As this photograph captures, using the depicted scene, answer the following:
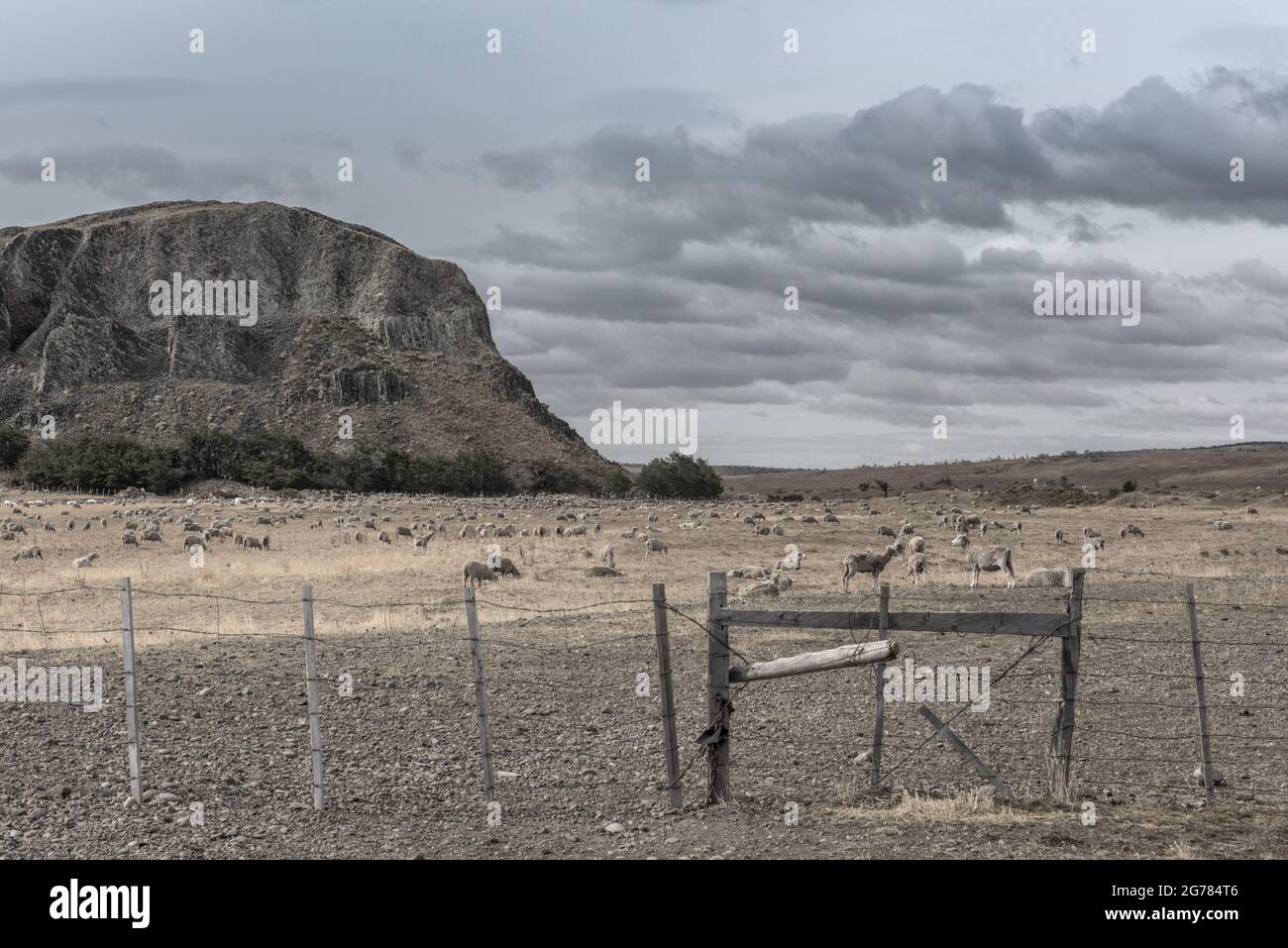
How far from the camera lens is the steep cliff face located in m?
130

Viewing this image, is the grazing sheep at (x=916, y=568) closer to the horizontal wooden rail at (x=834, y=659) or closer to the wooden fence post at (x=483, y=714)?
the horizontal wooden rail at (x=834, y=659)

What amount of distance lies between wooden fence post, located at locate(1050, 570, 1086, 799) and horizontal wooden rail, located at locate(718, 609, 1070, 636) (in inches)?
3.9

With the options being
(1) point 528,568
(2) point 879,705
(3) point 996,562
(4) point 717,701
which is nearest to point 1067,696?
(2) point 879,705

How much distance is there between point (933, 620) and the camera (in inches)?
438

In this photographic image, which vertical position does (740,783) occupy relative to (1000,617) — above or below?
below

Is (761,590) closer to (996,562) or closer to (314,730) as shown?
(996,562)

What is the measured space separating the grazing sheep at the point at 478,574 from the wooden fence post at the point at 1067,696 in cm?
1982

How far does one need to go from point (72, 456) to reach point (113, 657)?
8560 cm

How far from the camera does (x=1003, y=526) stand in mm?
50938

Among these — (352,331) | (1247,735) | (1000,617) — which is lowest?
(1247,735)

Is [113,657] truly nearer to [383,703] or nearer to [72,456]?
[383,703]

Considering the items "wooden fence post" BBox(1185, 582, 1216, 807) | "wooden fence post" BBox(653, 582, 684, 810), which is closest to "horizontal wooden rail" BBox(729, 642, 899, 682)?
"wooden fence post" BBox(653, 582, 684, 810)

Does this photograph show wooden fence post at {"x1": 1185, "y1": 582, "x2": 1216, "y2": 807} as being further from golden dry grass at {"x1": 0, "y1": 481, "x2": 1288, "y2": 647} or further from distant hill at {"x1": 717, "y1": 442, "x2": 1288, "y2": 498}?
distant hill at {"x1": 717, "y1": 442, "x2": 1288, "y2": 498}
